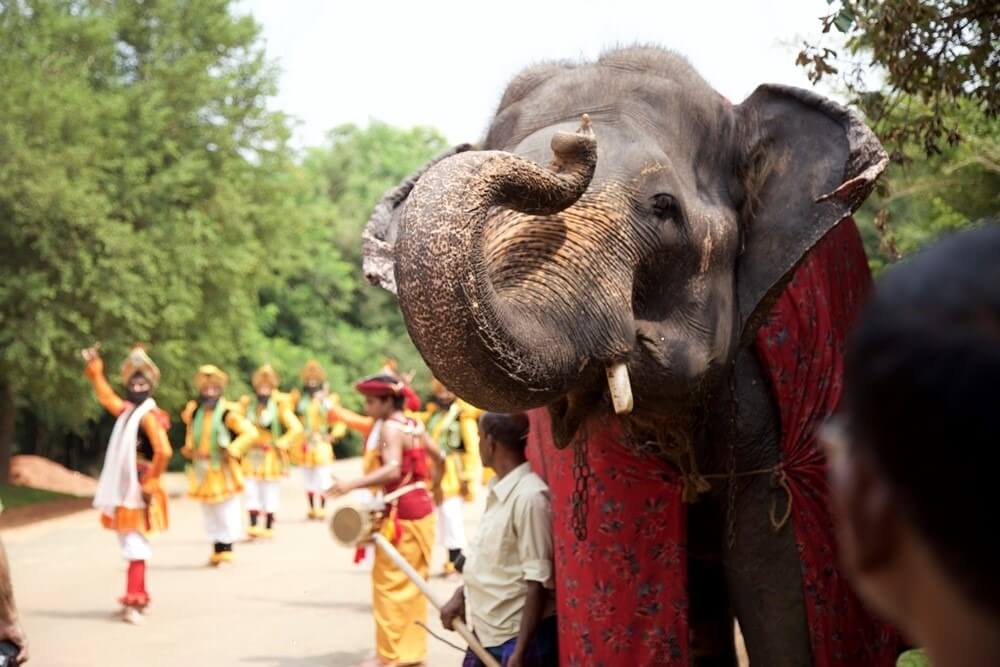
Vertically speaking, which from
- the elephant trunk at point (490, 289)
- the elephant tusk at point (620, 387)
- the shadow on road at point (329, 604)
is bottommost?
the shadow on road at point (329, 604)

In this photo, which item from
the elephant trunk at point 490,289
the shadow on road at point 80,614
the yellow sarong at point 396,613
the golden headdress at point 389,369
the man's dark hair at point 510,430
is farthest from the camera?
the shadow on road at point 80,614

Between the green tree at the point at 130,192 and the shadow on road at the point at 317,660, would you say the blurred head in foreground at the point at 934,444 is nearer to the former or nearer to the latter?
the shadow on road at the point at 317,660

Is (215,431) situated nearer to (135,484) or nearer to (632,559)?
(135,484)

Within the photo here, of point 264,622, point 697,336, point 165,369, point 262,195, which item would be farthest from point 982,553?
point 262,195

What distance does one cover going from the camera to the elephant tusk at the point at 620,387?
3.63m

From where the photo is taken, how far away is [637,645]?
4.54 metres

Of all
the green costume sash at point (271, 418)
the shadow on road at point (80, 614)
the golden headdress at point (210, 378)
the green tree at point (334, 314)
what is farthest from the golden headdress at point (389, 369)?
the green tree at point (334, 314)

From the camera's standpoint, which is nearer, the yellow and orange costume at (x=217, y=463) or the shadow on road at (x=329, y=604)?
the shadow on road at (x=329, y=604)

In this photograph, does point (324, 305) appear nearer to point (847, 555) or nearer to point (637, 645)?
point (637, 645)

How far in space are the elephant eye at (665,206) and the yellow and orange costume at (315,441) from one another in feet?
48.9

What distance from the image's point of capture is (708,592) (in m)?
5.41

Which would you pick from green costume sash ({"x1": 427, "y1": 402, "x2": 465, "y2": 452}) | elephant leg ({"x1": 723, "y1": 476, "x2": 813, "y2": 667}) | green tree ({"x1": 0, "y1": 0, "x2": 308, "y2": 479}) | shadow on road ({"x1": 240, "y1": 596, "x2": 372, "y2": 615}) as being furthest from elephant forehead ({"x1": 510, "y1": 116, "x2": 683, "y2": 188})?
green tree ({"x1": 0, "y1": 0, "x2": 308, "y2": 479})

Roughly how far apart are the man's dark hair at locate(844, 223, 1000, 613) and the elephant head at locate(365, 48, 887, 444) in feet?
7.10

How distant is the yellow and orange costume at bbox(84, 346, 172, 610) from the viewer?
11461 millimetres
